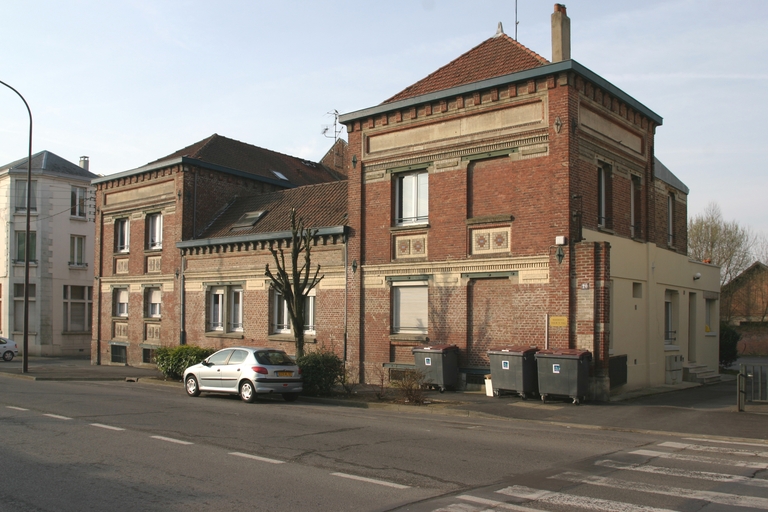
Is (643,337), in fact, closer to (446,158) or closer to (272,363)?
(446,158)

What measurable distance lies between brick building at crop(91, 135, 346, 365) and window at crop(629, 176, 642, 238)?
874 centimetres

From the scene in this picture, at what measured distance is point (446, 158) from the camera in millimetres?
19344

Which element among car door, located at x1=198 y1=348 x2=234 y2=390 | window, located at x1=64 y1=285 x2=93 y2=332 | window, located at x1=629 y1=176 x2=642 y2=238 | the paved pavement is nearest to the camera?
the paved pavement

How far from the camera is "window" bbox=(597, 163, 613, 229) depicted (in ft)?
62.1

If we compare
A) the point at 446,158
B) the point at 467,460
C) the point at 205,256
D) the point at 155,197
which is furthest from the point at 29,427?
the point at 155,197

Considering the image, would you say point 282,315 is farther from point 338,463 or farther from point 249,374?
point 338,463

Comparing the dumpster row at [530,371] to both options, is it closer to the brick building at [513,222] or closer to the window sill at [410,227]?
the brick building at [513,222]

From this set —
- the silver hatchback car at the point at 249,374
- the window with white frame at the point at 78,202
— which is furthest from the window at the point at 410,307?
the window with white frame at the point at 78,202

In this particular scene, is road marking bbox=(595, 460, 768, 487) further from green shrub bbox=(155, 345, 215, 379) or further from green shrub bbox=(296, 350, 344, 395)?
green shrub bbox=(155, 345, 215, 379)

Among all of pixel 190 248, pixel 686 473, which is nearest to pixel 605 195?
pixel 686 473

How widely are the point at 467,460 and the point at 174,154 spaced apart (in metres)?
25.1

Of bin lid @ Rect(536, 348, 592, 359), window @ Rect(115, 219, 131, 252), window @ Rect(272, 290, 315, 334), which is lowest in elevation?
bin lid @ Rect(536, 348, 592, 359)

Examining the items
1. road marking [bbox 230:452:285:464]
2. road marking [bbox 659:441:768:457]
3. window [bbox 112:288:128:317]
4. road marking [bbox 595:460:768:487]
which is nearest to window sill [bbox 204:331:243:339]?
window [bbox 112:288:128:317]

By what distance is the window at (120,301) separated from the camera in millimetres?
30062
